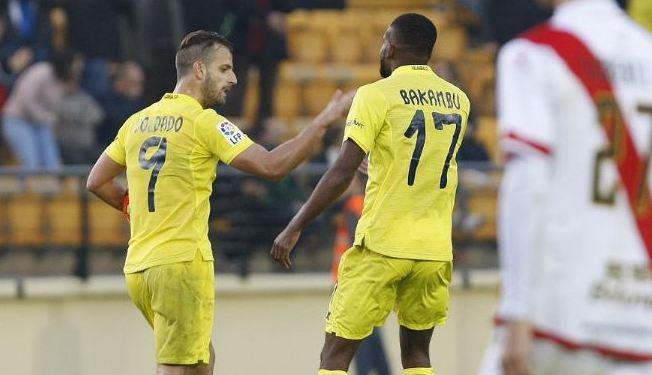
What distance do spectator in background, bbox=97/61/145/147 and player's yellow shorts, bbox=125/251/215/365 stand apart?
582 cm

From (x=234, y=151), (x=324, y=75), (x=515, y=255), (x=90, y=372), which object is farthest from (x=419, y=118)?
(x=324, y=75)

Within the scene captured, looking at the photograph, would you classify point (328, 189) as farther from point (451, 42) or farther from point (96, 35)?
point (451, 42)

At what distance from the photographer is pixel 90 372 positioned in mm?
12008

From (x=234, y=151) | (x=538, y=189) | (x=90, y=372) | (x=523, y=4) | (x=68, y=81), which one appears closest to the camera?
(x=538, y=189)

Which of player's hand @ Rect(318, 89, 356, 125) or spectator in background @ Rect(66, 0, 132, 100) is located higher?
player's hand @ Rect(318, 89, 356, 125)

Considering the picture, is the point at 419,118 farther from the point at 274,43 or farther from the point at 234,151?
the point at 274,43

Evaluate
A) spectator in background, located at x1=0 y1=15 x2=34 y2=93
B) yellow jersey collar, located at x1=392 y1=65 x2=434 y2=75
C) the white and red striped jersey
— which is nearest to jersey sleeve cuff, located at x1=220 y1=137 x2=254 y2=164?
yellow jersey collar, located at x1=392 y1=65 x2=434 y2=75

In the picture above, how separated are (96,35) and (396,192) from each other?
6841 millimetres

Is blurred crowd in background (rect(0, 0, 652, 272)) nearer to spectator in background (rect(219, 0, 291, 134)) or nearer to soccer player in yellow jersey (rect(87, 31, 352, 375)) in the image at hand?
spectator in background (rect(219, 0, 291, 134))

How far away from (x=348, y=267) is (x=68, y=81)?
6509mm

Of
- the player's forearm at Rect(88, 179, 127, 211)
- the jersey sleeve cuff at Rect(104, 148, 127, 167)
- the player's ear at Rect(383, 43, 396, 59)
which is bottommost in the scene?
the player's forearm at Rect(88, 179, 127, 211)

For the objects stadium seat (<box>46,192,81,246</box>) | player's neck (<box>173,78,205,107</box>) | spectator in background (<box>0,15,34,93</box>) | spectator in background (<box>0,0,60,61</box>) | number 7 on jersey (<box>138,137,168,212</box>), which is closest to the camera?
number 7 on jersey (<box>138,137,168,212</box>)

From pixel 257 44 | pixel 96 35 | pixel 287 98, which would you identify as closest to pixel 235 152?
pixel 257 44

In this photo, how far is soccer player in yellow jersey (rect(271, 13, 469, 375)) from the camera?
7492 mm
